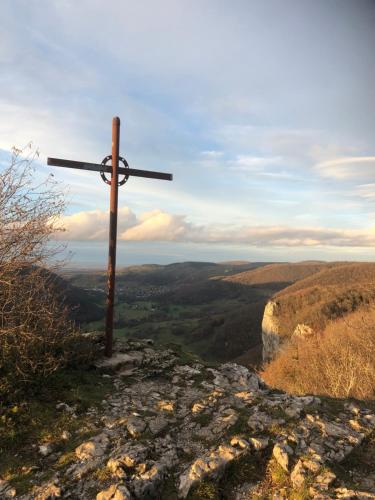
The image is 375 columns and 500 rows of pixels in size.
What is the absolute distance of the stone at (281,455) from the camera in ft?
19.0

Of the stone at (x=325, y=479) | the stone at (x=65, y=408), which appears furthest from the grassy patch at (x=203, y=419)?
the stone at (x=65, y=408)

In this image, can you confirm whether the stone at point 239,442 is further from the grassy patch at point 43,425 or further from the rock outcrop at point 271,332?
the rock outcrop at point 271,332

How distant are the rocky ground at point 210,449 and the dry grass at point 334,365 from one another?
16.5 metres

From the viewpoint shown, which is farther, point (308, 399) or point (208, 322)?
point (208, 322)

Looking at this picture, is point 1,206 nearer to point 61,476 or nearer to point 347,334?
point 61,476

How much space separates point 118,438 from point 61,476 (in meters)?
1.21

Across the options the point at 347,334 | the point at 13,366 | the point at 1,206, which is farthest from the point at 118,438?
the point at 347,334

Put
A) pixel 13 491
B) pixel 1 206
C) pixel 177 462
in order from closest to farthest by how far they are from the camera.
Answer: pixel 13 491 → pixel 177 462 → pixel 1 206

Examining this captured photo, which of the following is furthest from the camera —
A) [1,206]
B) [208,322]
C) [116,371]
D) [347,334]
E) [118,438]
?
[208,322]

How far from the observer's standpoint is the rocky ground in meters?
5.30

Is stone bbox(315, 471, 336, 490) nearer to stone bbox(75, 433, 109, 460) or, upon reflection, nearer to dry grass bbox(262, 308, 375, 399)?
stone bbox(75, 433, 109, 460)

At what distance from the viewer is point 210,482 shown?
5457 mm

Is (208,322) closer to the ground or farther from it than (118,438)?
closer to the ground

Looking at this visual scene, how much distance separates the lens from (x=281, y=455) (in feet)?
19.5
